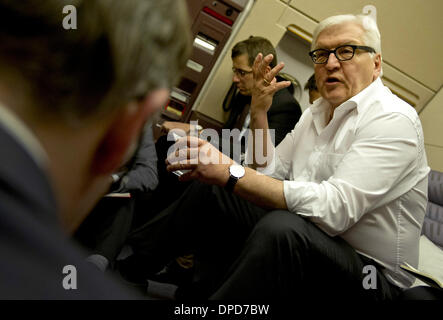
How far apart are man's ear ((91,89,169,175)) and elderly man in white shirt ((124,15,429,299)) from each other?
0.59 metres

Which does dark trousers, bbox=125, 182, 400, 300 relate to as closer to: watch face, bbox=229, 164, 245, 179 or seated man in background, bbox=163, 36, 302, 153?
watch face, bbox=229, 164, 245, 179

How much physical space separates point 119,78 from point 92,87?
22 millimetres

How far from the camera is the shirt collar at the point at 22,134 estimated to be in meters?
0.21

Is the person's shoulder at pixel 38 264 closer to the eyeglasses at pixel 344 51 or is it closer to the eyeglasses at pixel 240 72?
the eyeglasses at pixel 344 51

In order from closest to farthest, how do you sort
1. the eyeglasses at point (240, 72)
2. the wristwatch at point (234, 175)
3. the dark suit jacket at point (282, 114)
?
1. the wristwatch at point (234, 175)
2. the dark suit jacket at point (282, 114)
3. the eyeglasses at point (240, 72)

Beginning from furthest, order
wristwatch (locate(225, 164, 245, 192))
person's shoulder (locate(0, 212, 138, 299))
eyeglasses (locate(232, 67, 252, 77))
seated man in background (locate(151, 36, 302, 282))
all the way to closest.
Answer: eyeglasses (locate(232, 67, 252, 77)) < seated man in background (locate(151, 36, 302, 282)) < wristwatch (locate(225, 164, 245, 192)) < person's shoulder (locate(0, 212, 138, 299))

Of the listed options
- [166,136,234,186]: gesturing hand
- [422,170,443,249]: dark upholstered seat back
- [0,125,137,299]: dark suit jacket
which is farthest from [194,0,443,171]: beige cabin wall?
[0,125,137,299]: dark suit jacket

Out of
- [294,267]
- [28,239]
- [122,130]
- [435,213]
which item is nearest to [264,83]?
[294,267]

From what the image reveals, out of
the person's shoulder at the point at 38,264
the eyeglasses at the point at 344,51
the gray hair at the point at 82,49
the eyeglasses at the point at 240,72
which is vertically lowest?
the eyeglasses at the point at 240,72

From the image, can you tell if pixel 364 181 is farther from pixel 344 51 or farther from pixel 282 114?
pixel 282 114

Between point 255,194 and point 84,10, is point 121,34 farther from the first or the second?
point 255,194

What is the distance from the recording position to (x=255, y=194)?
952mm

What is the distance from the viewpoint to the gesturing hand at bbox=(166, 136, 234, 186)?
960mm

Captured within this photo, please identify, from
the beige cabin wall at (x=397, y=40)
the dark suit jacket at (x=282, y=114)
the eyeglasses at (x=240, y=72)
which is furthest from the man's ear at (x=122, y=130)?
the beige cabin wall at (x=397, y=40)
